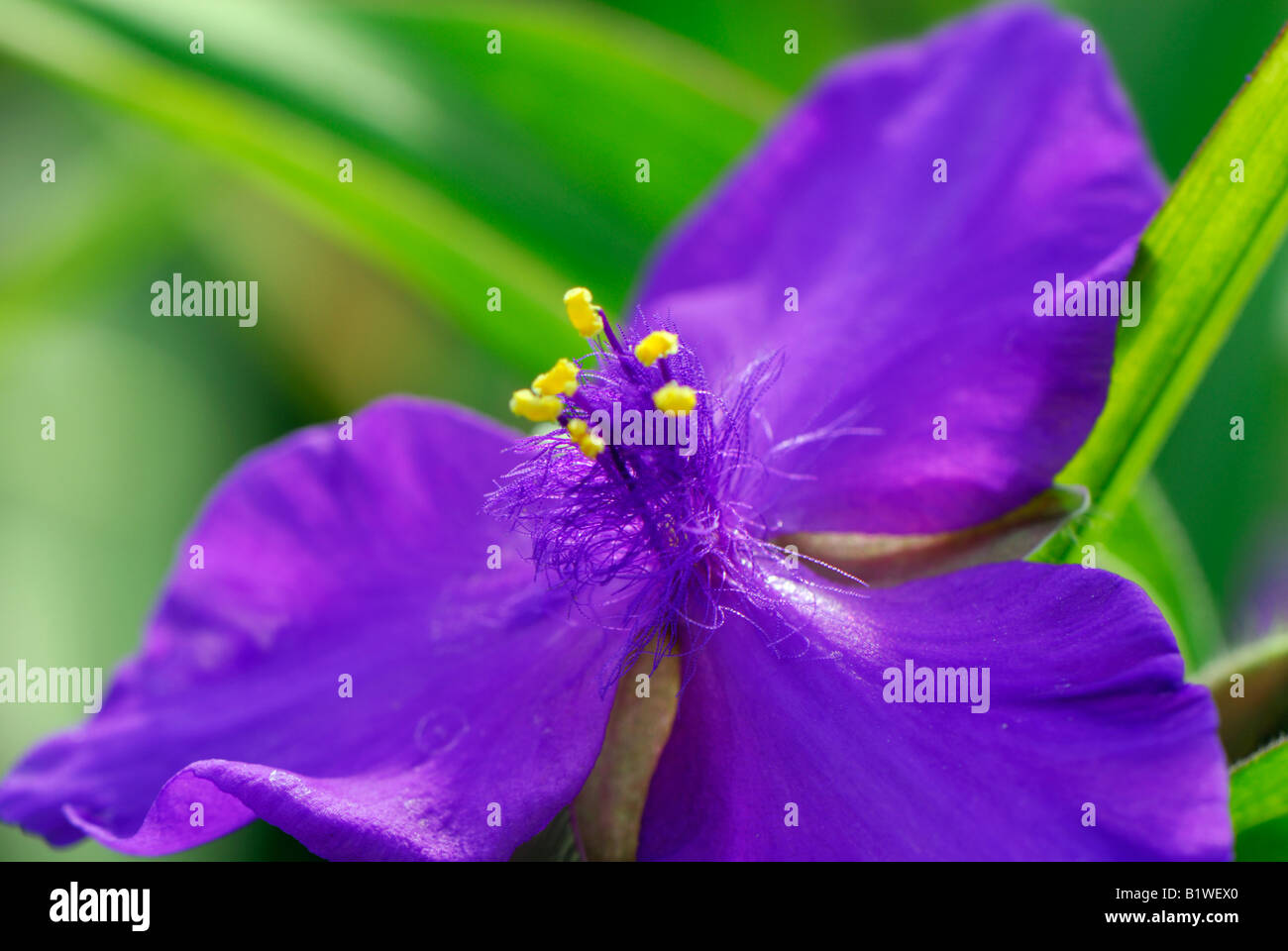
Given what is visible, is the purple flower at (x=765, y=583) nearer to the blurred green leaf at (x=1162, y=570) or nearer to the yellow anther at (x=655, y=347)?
the yellow anther at (x=655, y=347)

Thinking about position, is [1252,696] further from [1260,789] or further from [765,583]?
[765,583]

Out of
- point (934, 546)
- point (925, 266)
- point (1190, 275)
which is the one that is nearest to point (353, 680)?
point (934, 546)

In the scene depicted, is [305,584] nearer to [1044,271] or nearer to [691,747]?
[691,747]

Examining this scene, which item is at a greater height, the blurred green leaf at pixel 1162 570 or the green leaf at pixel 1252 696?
the blurred green leaf at pixel 1162 570

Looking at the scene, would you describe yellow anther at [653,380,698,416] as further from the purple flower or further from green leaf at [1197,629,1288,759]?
green leaf at [1197,629,1288,759]

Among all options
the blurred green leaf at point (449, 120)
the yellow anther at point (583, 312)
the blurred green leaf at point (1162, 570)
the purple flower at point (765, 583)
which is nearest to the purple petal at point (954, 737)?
the purple flower at point (765, 583)
